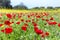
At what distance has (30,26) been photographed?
6.44 meters

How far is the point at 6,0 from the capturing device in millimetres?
39812

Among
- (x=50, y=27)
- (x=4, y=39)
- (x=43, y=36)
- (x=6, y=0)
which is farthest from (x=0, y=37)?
(x=6, y=0)

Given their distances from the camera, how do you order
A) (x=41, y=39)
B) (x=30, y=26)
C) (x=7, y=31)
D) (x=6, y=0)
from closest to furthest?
1. (x=7, y=31)
2. (x=41, y=39)
3. (x=30, y=26)
4. (x=6, y=0)

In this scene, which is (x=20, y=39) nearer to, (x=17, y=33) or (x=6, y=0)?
(x=17, y=33)

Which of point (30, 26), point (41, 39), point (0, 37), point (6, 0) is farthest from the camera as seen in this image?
point (6, 0)

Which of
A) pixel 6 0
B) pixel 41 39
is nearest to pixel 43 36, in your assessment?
pixel 41 39

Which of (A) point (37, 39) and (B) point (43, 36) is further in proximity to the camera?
(A) point (37, 39)

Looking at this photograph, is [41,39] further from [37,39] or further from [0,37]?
[0,37]

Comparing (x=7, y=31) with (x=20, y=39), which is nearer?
(x=7, y=31)

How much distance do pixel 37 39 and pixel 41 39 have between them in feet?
0.44

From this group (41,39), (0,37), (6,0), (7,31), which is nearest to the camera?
(7,31)

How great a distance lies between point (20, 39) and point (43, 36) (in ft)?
1.79

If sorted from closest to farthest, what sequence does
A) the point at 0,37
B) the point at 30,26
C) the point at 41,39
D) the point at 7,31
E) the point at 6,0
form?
the point at 7,31 → the point at 41,39 → the point at 0,37 → the point at 30,26 → the point at 6,0

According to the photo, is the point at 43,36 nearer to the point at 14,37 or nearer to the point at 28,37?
the point at 28,37
